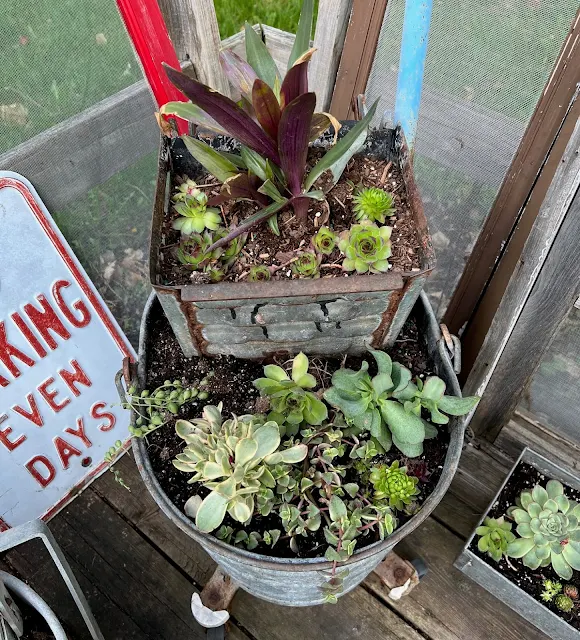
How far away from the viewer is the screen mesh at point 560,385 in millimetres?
1186

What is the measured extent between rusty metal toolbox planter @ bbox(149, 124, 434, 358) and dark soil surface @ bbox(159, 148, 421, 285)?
25mm

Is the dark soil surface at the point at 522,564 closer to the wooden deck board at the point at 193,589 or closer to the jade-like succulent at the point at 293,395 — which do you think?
the wooden deck board at the point at 193,589

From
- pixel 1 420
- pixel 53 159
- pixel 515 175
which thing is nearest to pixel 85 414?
pixel 1 420

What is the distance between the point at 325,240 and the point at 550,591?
981mm

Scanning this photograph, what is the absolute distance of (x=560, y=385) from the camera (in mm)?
1281

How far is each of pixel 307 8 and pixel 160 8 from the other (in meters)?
0.75

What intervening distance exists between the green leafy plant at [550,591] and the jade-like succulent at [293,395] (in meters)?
0.74

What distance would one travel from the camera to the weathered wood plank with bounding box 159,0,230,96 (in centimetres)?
131

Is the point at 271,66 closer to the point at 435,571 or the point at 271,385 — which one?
the point at 271,385

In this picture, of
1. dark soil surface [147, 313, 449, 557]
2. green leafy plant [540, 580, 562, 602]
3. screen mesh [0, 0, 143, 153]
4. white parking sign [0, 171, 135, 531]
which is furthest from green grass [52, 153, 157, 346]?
green leafy plant [540, 580, 562, 602]

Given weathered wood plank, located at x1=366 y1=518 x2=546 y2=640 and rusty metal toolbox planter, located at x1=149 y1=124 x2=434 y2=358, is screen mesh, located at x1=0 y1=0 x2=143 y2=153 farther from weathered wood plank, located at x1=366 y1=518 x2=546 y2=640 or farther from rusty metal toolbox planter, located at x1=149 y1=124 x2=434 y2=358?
weathered wood plank, located at x1=366 y1=518 x2=546 y2=640

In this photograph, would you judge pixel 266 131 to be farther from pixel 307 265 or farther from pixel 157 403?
pixel 157 403

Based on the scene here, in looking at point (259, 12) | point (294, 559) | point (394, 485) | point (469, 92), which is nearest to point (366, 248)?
point (394, 485)

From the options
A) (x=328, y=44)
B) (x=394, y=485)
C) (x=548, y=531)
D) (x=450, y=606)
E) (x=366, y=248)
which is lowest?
(x=450, y=606)
